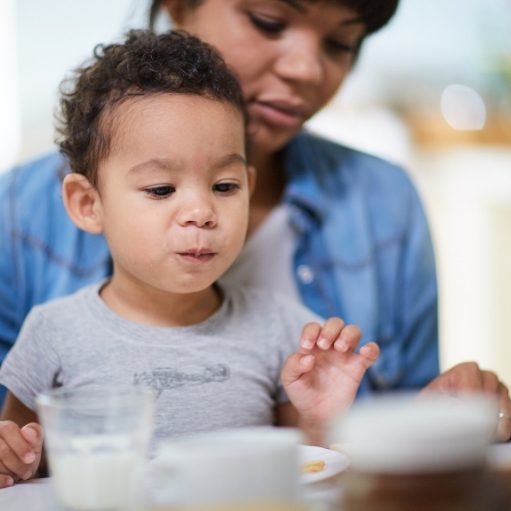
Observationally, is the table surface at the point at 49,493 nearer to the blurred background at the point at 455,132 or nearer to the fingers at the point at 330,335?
the fingers at the point at 330,335

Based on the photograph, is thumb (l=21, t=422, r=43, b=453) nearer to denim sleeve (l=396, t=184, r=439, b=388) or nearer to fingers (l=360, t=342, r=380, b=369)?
fingers (l=360, t=342, r=380, b=369)

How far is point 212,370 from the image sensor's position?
1.19 metres

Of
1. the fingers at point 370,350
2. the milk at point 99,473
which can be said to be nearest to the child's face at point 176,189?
the fingers at point 370,350

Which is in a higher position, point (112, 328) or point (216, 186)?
point (216, 186)

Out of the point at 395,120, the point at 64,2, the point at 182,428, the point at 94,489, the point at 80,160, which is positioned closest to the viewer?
the point at 94,489

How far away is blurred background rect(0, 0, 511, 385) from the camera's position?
3312 millimetres

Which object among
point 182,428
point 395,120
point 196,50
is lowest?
point 182,428

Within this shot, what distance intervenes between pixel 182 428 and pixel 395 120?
91.7 inches

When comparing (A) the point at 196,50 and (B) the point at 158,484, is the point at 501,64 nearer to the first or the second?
(A) the point at 196,50

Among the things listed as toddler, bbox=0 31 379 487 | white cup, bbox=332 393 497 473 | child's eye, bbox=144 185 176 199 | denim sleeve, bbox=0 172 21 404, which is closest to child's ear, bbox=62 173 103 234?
toddler, bbox=0 31 379 487

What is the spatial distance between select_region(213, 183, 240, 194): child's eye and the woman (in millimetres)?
316

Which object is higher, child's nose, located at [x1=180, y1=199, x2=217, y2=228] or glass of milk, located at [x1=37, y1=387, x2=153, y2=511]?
child's nose, located at [x1=180, y1=199, x2=217, y2=228]

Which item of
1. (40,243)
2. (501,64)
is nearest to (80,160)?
(40,243)

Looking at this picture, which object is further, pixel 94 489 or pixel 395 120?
pixel 395 120
